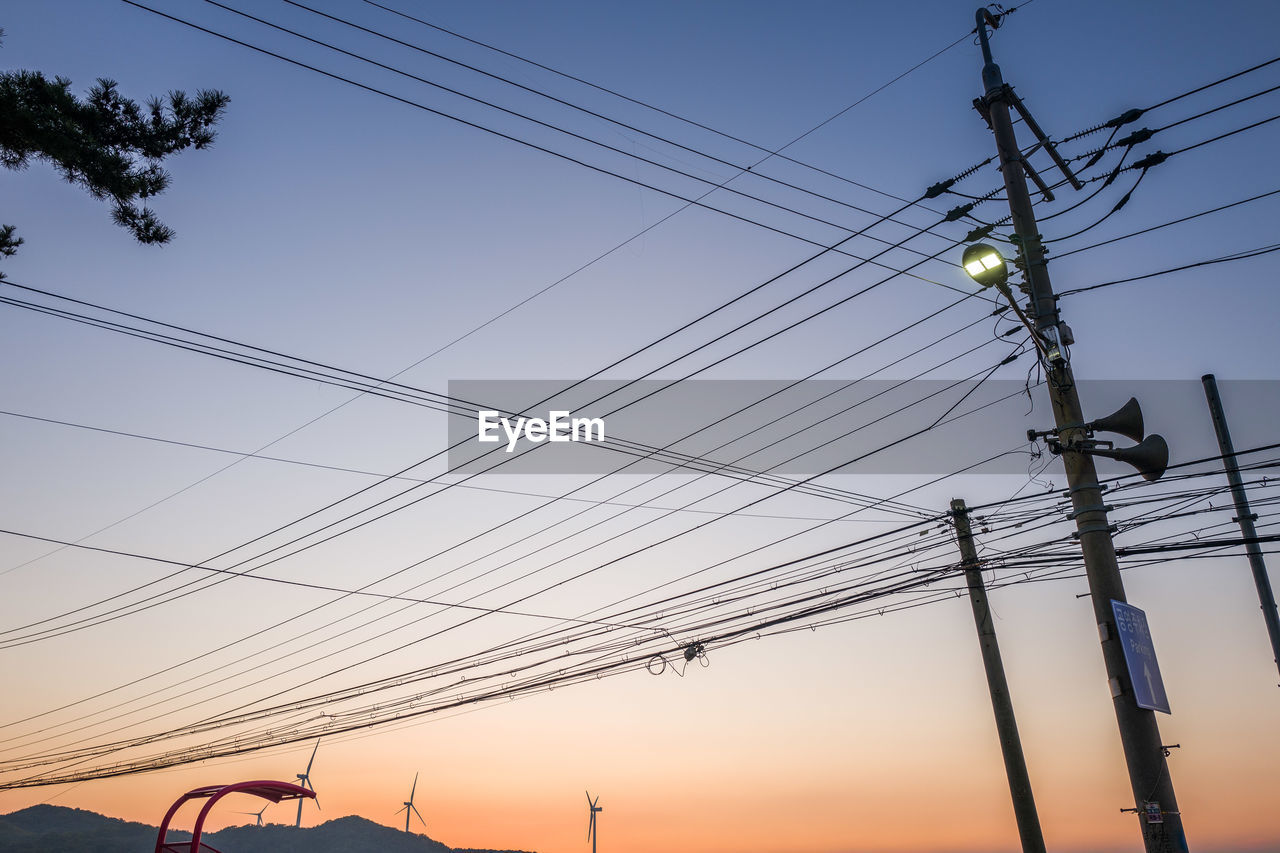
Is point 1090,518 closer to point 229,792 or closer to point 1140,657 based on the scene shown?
point 1140,657

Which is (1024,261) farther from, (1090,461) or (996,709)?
(996,709)

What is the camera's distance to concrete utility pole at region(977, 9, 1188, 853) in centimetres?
912

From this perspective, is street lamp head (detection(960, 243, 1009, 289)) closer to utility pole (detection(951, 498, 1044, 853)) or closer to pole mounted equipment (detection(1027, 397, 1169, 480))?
pole mounted equipment (detection(1027, 397, 1169, 480))

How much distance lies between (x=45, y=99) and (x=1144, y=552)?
56.7ft

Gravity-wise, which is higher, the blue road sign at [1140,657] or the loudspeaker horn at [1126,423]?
the loudspeaker horn at [1126,423]

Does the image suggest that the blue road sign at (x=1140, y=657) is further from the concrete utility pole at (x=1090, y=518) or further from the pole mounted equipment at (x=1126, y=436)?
the pole mounted equipment at (x=1126, y=436)

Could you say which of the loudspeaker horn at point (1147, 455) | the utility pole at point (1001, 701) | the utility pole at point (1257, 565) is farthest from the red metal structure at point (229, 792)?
the utility pole at point (1257, 565)

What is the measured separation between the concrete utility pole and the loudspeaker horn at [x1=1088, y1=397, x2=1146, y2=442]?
24 centimetres

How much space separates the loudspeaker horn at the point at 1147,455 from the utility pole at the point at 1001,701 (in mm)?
5075

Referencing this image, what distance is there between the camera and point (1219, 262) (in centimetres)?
1152

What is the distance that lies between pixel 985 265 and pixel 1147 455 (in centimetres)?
307

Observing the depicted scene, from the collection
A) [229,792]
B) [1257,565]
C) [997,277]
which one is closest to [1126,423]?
[997,277]

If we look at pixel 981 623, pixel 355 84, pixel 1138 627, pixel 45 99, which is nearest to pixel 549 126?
pixel 355 84

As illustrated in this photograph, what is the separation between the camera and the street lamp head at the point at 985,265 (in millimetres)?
10898
